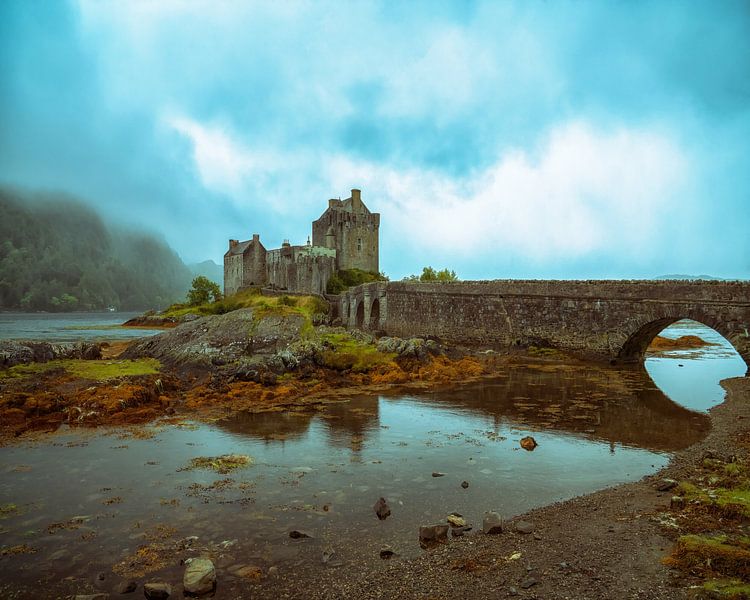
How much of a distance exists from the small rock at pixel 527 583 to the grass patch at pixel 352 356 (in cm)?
1794

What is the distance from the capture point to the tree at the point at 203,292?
8875 centimetres

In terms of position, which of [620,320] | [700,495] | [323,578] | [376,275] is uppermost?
[376,275]

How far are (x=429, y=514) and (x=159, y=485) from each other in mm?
5284

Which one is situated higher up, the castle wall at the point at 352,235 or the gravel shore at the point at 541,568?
the castle wall at the point at 352,235

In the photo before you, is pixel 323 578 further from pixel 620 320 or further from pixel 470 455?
pixel 620 320

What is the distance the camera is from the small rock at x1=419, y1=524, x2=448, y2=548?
7.49 meters

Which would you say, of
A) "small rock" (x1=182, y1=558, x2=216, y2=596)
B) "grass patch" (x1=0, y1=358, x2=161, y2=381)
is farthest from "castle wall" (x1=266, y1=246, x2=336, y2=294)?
"small rock" (x1=182, y1=558, x2=216, y2=596)

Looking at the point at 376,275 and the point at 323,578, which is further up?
the point at 376,275

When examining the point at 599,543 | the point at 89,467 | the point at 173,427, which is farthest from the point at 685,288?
the point at 89,467

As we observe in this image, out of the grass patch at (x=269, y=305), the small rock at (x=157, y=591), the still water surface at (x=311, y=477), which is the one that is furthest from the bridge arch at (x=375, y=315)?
the small rock at (x=157, y=591)

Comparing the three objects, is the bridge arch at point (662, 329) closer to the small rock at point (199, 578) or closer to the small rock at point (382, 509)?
the small rock at point (382, 509)

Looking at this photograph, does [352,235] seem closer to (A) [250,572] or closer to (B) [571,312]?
(B) [571,312]

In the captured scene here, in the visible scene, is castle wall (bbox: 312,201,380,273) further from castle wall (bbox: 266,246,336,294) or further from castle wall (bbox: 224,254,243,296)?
castle wall (bbox: 224,254,243,296)

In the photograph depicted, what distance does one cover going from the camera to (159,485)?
10211mm
